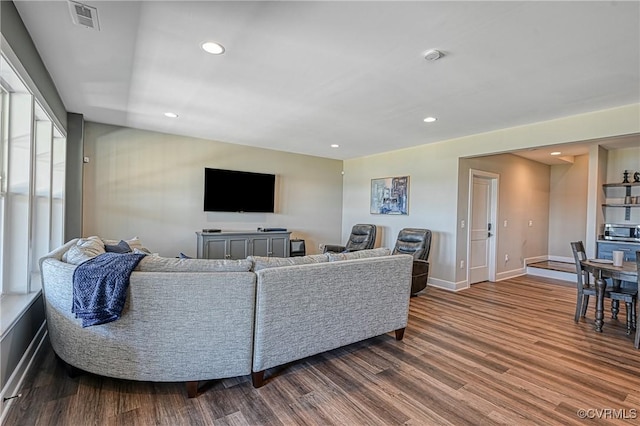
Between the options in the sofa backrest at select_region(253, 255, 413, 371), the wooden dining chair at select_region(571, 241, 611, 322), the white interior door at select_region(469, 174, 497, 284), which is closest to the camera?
the sofa backrest at select_region(253, 255, 413, 371)

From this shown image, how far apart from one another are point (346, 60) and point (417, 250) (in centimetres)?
330

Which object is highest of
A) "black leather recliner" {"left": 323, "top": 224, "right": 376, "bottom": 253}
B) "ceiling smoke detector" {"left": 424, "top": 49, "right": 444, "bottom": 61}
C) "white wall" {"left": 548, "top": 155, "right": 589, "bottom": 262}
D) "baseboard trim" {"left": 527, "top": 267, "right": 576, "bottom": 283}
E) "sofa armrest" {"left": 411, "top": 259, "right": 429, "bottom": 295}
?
"ceiling smoke detector" {"left": 424, "top": 49, "right": 444, "bottom": 61}

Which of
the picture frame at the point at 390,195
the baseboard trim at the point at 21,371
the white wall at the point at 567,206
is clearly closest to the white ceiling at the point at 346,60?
the picture frame at the point at 390,195

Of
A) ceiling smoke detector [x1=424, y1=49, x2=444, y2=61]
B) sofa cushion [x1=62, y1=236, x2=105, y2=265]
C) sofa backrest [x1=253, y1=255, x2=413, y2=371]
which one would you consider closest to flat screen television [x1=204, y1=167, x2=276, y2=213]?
sofa cushion [x1=62, y1=236, x2=105, y2=265]

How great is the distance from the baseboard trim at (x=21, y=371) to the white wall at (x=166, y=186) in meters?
2.34

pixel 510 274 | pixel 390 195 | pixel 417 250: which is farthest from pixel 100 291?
pixel 510 274

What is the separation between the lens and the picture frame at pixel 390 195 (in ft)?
19.0

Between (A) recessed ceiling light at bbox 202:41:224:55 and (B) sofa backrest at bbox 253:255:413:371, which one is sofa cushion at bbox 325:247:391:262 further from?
(A) recessed ceiling light at bbox 202:41:224:55

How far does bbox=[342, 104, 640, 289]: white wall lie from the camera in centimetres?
356

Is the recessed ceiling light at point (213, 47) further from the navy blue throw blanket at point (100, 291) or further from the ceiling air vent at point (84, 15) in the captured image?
the navy blue throw blanket at point (100, 291)

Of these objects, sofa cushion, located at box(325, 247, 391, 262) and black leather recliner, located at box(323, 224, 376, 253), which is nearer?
sofa cushion, located at box(325, 247, 391, 262)

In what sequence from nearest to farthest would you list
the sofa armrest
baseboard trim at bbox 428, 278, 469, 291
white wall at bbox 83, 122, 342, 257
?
the sofa armrest < white wall at bbox 83, 122, 342, 257 < baseboard trim at bbox 428, 278, 469, 291

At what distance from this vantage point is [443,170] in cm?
518

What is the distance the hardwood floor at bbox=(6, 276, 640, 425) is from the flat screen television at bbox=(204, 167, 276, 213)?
3.25 metres
